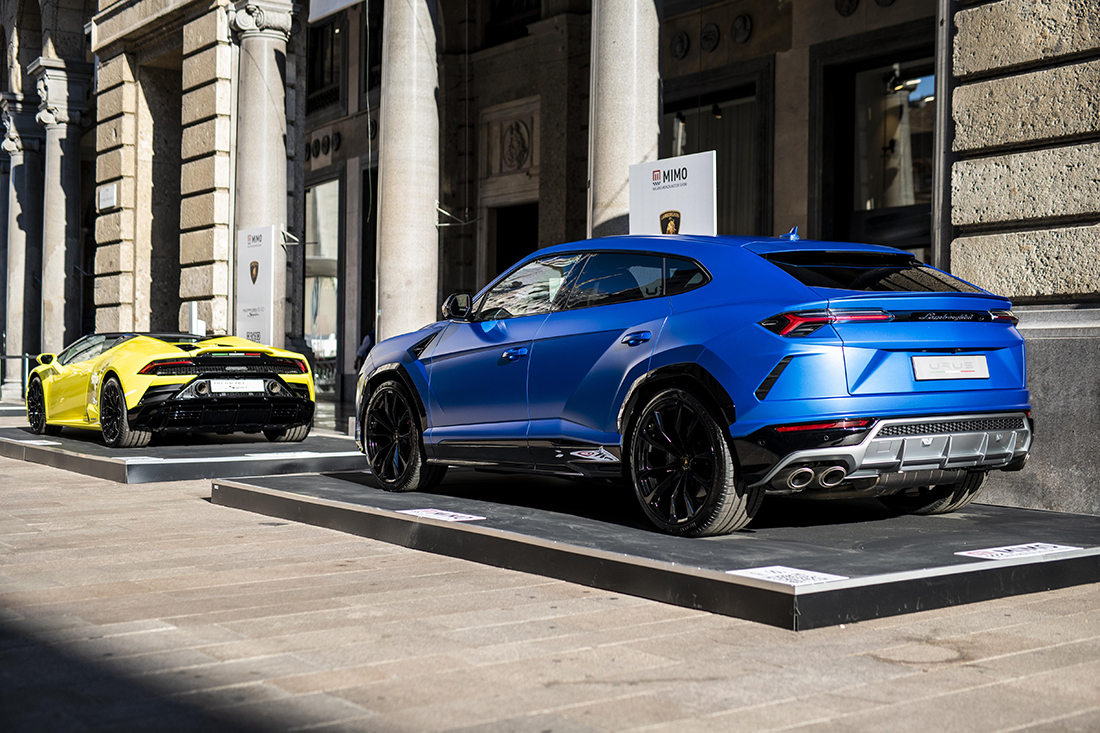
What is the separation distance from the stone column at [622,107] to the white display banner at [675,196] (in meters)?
0.73

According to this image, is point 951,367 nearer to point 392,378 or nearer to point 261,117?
point 392,378

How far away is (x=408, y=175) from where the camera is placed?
543 inches

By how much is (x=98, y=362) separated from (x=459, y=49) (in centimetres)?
1211

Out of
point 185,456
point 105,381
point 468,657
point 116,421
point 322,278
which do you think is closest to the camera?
point 468,657

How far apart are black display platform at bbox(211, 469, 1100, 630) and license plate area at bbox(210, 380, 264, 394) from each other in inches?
150

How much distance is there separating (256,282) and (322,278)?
39.6ft

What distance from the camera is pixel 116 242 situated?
20625 mm

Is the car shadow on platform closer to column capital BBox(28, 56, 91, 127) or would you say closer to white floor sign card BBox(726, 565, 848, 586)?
white floor sign card BBox(726, 565, 848, 586)

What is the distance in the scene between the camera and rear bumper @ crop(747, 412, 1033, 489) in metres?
5.30

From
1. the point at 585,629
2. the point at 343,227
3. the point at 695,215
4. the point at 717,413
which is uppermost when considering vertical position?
the point at 343,227

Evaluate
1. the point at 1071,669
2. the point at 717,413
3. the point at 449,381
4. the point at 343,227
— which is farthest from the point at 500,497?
the point at 343,227

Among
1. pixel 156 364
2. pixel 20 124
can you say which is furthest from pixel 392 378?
pixel 20 124

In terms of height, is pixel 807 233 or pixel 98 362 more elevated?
pixel 807 233

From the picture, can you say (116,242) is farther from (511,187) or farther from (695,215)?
(695,215)
